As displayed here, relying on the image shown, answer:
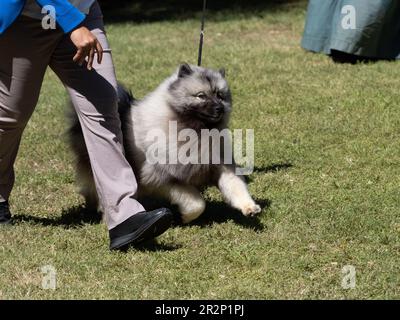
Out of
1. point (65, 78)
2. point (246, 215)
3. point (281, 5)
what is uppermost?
point (65, 78)

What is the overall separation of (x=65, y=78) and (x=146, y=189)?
109 centimetres

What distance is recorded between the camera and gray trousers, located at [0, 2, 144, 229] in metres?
4.77

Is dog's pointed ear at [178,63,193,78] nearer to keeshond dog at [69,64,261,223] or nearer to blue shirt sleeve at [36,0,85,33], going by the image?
keeshond dog at [69,64,261,223]

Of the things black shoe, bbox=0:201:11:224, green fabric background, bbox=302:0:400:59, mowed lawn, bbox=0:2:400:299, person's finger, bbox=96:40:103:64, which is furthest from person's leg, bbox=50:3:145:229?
green fabric background, bbox=302:0:400:59

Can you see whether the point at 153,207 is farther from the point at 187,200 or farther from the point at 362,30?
the point at 362,30

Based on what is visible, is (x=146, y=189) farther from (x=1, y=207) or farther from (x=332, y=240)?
(x=332, y=240)

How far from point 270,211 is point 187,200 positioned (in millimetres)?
677

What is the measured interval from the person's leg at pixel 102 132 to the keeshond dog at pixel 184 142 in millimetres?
608

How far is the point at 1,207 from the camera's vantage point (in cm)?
549

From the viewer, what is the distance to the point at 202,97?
548 cm

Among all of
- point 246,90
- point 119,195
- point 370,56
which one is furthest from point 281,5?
point 119,195

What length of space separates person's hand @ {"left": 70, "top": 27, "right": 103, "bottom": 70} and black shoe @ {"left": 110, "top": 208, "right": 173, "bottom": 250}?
3.10ft

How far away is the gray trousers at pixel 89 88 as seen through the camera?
4.77 m

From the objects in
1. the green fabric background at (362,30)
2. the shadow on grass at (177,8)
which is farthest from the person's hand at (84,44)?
the shadow on grass at (177,8)
